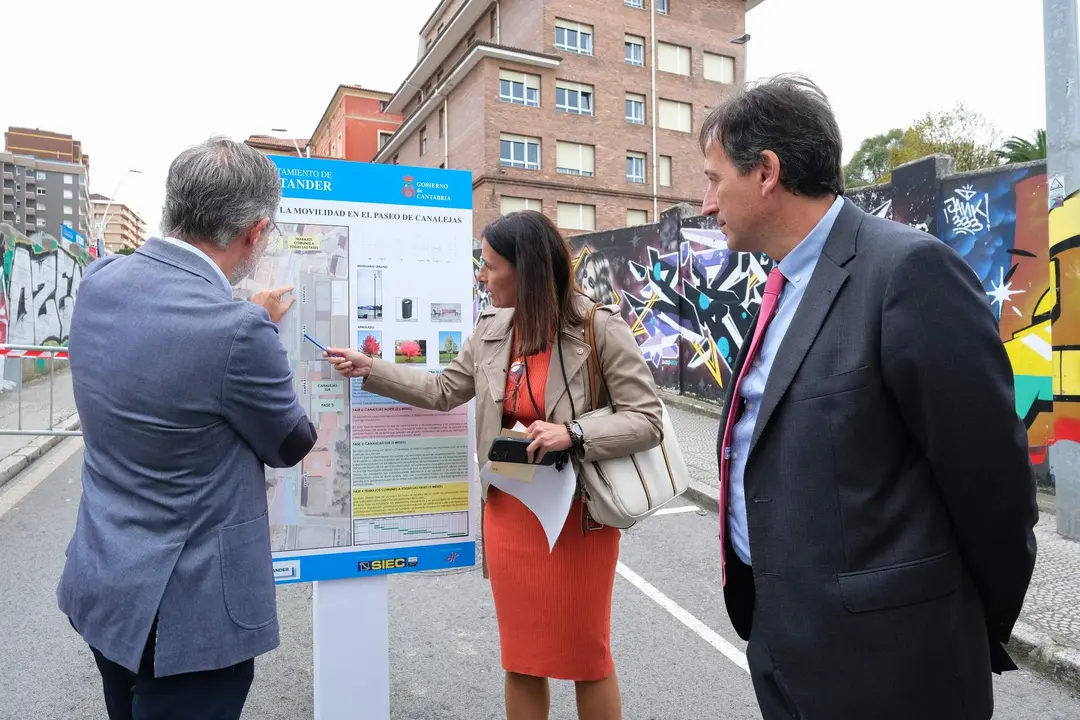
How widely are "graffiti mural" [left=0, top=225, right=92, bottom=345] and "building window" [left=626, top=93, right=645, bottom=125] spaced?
86.1ft

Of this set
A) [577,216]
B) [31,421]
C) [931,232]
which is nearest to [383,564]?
[931,232]

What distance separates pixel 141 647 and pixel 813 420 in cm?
147

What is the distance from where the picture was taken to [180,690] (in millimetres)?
1619

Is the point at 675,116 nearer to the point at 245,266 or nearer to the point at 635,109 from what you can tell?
the point at 635,109

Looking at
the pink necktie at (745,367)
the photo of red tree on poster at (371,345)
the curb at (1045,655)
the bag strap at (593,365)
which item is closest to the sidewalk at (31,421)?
the photo of red tree on poster at (371,345)

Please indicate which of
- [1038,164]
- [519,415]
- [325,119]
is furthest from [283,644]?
[325,119]

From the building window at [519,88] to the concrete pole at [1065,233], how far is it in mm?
30519

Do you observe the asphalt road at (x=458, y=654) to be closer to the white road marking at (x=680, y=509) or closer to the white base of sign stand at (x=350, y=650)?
the white base of sign stand at (x=350, y=650)

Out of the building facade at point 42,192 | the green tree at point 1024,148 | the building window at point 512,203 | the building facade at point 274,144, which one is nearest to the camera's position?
the green tree at point 1024,148

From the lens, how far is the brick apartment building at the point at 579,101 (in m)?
33.6

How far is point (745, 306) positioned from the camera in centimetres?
1066

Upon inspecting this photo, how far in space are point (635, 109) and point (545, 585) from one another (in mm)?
37954

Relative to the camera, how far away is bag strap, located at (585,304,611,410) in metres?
2.48

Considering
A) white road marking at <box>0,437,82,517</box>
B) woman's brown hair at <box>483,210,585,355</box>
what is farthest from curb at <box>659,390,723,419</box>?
woman's brown hair at <box>483,210,585,355</box>
